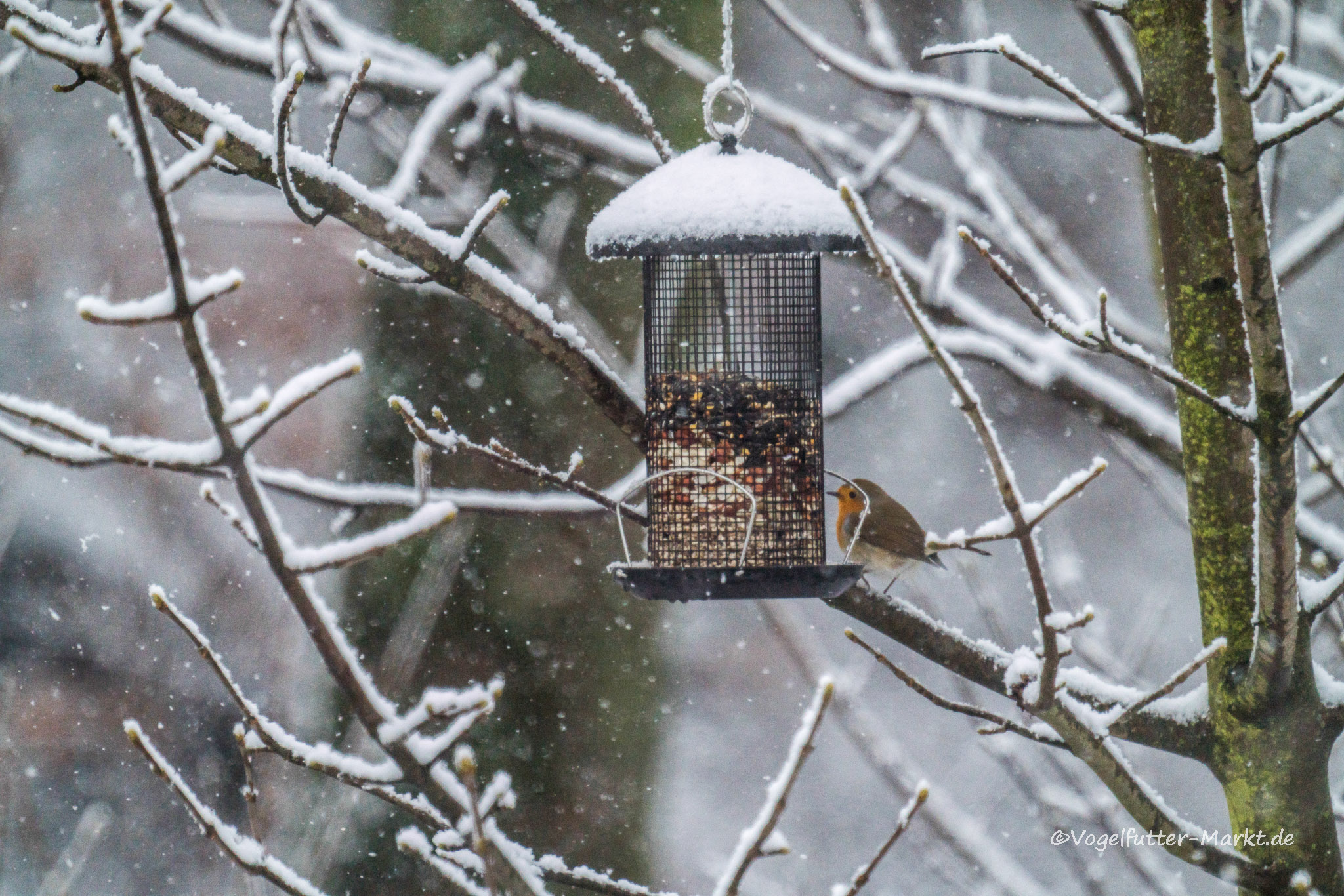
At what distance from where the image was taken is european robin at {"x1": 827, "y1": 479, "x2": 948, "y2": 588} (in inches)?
154

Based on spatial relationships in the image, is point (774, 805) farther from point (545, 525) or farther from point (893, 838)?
point (545, 525)

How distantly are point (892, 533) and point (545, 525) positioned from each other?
221cm

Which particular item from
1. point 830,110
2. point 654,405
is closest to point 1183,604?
point 830,110

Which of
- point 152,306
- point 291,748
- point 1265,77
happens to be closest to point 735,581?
Result: point 291,748

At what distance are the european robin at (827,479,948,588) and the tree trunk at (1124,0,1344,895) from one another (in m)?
1.39

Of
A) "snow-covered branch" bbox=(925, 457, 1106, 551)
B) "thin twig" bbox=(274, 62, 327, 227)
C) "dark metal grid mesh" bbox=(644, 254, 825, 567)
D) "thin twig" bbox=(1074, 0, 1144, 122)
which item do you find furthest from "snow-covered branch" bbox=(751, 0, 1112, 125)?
"snow-covered branch" bbox=(925, 457, 1106, 551)

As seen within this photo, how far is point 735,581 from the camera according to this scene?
2648 millimetres

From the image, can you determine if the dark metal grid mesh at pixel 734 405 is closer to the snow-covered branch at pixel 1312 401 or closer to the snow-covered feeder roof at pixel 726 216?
the snow-covered feeder roof at pixel 726 216

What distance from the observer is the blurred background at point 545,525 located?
540 cm

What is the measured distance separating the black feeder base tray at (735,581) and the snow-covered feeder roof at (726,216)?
2.24 feet

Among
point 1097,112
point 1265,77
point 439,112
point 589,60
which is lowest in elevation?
point 1265,77

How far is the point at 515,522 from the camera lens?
5.74 metres

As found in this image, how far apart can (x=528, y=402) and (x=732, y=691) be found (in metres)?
3.23

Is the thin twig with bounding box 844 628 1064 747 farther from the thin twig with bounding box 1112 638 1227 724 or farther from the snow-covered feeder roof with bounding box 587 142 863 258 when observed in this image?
the snow-covered feeder roof with bounding box 587 142 863 258
